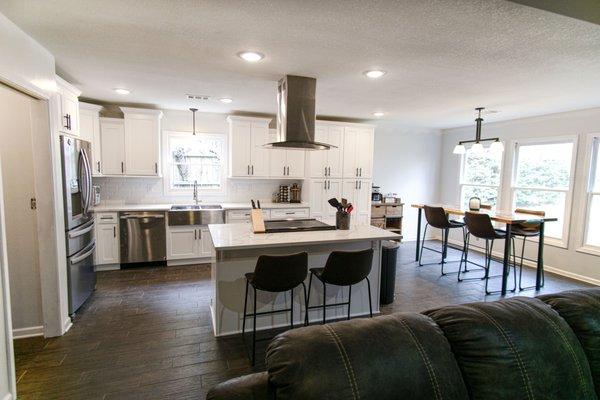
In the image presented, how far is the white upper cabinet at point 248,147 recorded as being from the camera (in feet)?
17.0

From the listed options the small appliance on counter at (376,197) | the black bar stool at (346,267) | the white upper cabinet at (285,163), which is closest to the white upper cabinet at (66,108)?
the black bar stool at (346,267)

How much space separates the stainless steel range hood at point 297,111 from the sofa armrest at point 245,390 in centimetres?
241

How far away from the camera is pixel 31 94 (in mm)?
2406

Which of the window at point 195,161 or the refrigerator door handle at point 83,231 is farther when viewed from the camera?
the window at point 195,161

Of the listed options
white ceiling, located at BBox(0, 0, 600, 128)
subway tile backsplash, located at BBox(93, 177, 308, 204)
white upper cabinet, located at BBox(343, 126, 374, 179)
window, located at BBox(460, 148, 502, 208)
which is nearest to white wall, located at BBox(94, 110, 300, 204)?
subway tile backsplash, located at BBox(93, 177, 308, 204)

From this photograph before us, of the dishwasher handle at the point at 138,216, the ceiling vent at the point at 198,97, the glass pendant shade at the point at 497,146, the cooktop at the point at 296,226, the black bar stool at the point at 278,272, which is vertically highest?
the ceiling vent at the point at 198,97

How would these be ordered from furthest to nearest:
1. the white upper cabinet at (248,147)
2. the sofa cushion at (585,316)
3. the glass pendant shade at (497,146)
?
1. the white upper cabinet at (248,147)
2. the glass pendant shade at (497,146)
3. the sofa cushion at (585,316)

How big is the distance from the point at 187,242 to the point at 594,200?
5.91 m

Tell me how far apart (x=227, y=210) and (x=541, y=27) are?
4.15 metres

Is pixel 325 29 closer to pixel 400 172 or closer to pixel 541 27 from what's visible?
pixel 541 27

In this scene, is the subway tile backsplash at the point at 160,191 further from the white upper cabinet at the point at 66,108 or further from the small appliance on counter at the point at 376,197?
the white upper cabinet at the point at 66,108

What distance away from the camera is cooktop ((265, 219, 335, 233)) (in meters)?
3.25

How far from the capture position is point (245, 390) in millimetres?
1074

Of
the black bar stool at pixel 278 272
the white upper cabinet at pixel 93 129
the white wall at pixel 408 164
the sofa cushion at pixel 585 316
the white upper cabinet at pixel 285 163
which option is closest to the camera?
the sofa cushion at pixel 585 316
